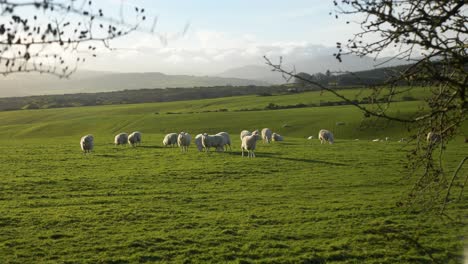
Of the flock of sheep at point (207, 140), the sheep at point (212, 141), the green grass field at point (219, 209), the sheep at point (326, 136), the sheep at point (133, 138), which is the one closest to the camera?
the green grass field at point (219, 209)

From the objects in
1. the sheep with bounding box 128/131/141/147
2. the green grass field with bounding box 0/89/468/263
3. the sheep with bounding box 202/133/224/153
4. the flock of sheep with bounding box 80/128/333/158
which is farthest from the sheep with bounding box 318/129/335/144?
the sheep with bounding box 128/131/141/147

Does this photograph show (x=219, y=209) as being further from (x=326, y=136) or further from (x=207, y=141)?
(x=326, y=136)

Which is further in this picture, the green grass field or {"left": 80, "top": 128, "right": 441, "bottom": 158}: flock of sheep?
{"left": 80, "top": 128, "right": 441, "bottom": 158}: flock of sheep

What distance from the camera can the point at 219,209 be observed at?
15555mm

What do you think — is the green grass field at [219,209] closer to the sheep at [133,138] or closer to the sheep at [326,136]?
the sheep at [133,138]

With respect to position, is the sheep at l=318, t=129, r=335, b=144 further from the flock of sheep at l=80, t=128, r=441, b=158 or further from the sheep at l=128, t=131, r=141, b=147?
the sheep at l=128, t=131, r=141, b=147

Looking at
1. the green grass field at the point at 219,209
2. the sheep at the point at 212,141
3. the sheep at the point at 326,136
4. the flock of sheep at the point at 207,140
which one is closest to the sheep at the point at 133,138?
Answer: the flock of sheep at the point at 207,140

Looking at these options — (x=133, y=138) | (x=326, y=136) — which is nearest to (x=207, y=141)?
(x=133, y=138)

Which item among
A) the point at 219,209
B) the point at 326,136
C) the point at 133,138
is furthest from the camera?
the point at 326,136

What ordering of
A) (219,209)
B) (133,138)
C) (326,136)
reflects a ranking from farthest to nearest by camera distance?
(326,136), (133,138), (219,209)

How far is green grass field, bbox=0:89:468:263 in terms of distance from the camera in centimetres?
1124

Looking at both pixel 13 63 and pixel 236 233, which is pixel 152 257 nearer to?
pixel 236 233

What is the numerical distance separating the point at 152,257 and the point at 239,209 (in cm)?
506

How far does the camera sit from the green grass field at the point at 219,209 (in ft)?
36.9
